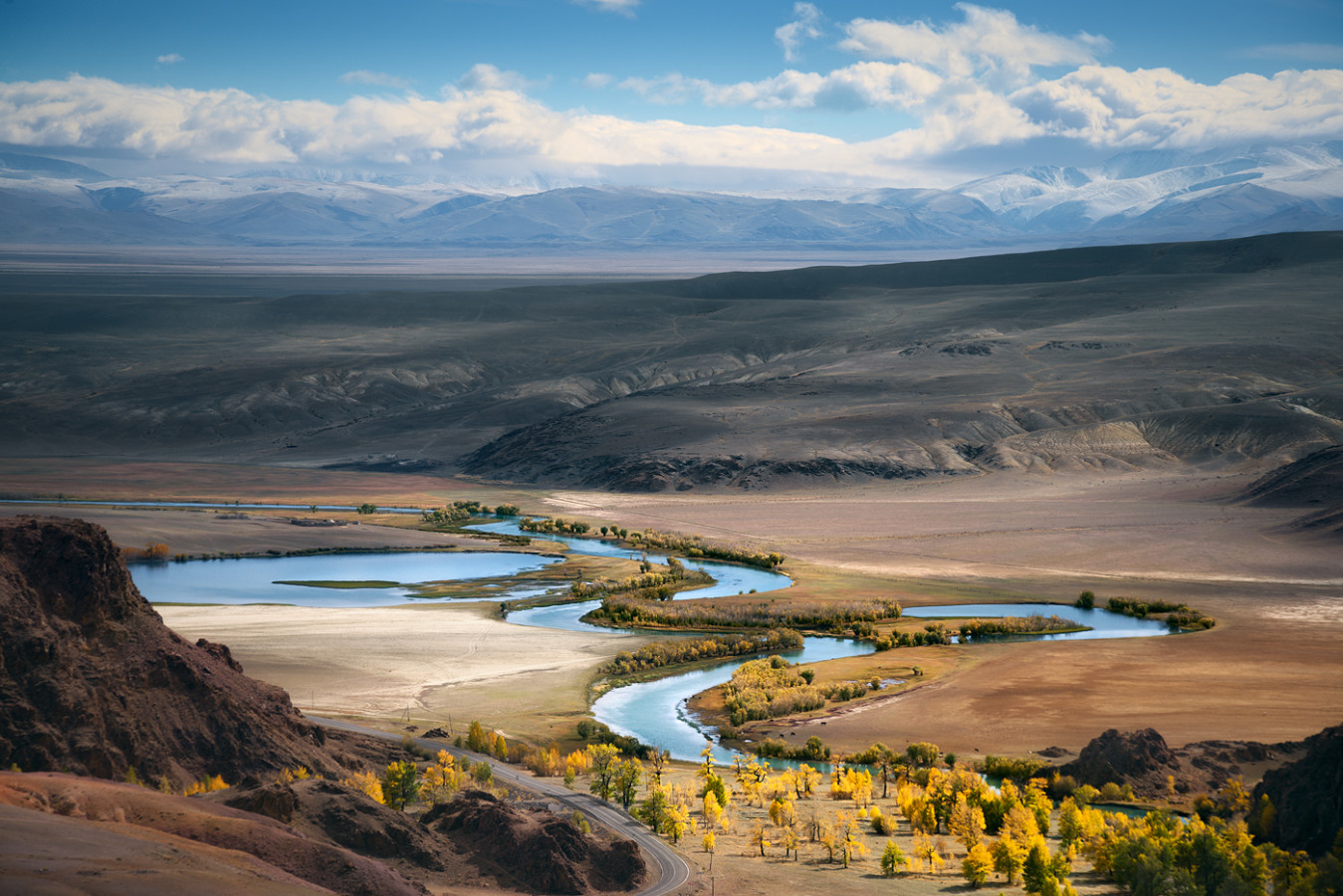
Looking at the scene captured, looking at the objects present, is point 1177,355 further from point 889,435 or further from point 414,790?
point 414,790

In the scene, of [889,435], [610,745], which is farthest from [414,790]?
[889,435]

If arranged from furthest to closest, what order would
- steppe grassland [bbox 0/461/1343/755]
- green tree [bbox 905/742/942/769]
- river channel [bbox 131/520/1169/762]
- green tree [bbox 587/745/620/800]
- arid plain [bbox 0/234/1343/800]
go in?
arid plain [bbox 0/234/1343/800], river channel [bbox 131/520/1169/762], steppe grassland [bbox 0/461/1343/755], green tree [bbox 905/742/942/769], green tree [bbox 587/745/620/800]

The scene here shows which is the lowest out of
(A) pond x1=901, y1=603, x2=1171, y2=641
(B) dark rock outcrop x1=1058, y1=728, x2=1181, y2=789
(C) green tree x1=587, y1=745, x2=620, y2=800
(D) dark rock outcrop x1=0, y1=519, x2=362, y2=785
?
(A) pond x1=901, y1=603, x2=1171, y2=641

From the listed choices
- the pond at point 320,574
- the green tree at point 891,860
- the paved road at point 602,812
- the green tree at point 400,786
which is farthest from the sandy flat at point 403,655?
the green tree at point 891,860

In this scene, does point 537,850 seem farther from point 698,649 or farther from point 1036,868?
point 698,649

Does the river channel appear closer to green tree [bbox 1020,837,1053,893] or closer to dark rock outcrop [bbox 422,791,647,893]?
dark rock outcrop [bbox 422,791,647,893]

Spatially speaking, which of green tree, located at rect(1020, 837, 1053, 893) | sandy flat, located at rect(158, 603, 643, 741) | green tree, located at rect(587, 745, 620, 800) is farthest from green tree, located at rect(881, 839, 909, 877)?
sandy flat, located at rect(158, 603, 643, 741)

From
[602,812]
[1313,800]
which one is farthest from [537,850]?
[1313,800]
